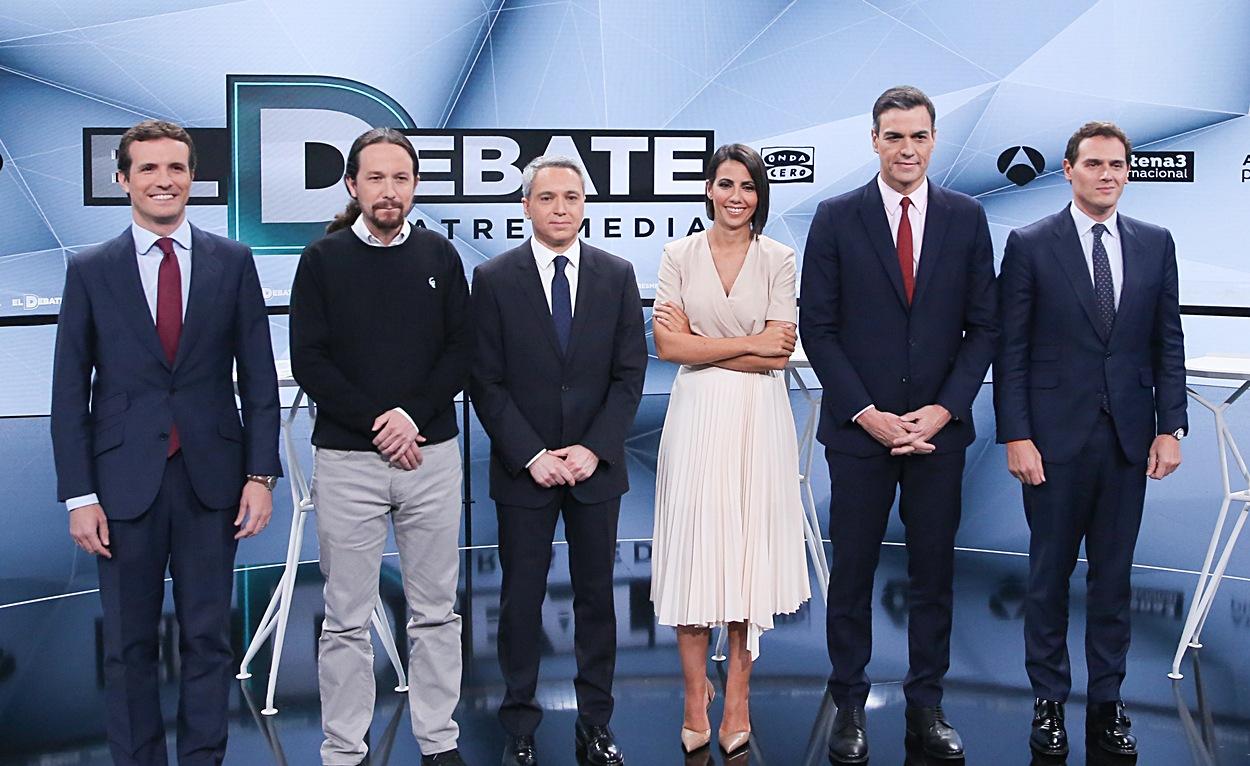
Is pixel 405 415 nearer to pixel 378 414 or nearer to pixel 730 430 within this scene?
pixel 378 414

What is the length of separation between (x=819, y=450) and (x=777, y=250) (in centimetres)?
Answer: 507

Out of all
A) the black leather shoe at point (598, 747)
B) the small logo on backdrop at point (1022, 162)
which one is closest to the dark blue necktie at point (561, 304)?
the black leather shoe at point (598, 747)

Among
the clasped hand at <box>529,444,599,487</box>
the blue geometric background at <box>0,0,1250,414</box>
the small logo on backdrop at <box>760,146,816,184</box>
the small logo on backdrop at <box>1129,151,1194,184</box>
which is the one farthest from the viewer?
the small logo on backdrop at <box>1129,151,1194,184</box>

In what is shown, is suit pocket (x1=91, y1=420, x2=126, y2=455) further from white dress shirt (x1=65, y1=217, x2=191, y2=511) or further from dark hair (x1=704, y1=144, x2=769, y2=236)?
dark hair (x1=704, y1=144, x2=769, y2=236)

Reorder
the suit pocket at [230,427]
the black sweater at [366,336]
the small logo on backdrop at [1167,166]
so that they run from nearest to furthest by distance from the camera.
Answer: the suit pocket at [230,427], the black sweater at [366,336], the small logo on backdrop at [1167,166]

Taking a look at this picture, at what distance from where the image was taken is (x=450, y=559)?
3402 millimetres

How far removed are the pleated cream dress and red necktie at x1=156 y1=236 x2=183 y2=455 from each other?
1.27m

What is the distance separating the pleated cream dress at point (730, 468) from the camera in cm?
347

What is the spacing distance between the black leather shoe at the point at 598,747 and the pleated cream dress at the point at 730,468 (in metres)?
0.35

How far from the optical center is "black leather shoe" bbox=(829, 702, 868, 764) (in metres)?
3.47

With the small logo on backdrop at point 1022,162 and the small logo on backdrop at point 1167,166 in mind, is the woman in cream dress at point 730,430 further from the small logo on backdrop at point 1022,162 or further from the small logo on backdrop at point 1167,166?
the small logo on backdrop at point 1167,166

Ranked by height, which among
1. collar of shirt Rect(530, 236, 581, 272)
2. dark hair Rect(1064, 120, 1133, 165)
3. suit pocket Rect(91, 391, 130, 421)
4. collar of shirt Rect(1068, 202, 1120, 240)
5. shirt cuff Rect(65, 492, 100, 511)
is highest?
dark hair Rect(1064, 120, 1133, 165)

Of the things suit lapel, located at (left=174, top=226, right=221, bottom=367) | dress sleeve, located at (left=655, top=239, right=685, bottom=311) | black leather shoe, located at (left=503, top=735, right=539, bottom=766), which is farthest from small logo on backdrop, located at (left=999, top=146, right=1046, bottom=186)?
suit lapel, located at (left=174, top=226, right=221, bottom=367)

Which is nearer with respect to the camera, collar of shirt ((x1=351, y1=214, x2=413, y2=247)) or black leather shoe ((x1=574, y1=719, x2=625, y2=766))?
collar of shirt ((x1=351, y1=214, x2=413, y2=247))
